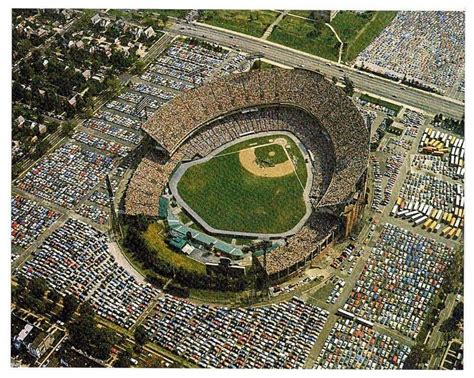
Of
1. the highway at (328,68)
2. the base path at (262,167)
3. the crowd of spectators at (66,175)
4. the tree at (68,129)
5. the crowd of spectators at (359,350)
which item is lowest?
the crowd of spectators at (359,350)

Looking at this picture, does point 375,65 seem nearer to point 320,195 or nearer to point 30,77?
point 320,195

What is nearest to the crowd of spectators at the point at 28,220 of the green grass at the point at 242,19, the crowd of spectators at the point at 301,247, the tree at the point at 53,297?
the tree at the point at 53,297

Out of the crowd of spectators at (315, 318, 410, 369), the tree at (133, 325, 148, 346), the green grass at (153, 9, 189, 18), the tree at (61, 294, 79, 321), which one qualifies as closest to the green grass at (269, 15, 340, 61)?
the green grass at (153, 9, 189, 18)

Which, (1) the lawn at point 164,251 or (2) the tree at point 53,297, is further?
(1) the lawn at point 164,251

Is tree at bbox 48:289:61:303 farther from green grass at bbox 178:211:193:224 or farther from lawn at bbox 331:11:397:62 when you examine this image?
lawn at bbox 331:11:397:62

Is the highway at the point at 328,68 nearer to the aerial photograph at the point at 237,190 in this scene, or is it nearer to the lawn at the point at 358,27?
the aerial photograph at the point at 237,190

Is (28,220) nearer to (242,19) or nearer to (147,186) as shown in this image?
(147,186)
